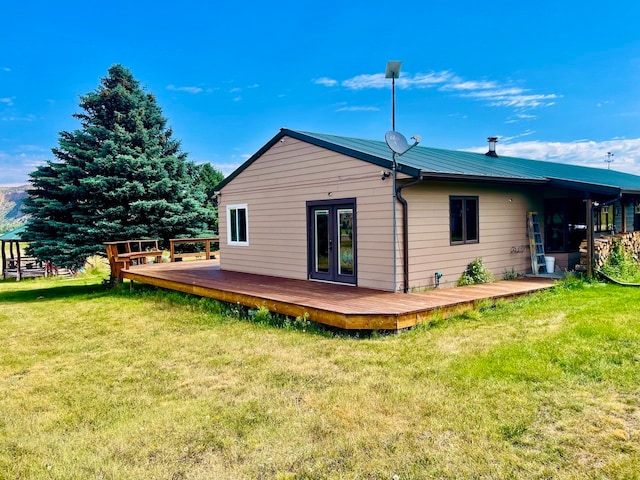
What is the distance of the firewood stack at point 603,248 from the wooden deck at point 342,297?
1053mm

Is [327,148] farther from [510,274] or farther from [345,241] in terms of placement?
[510,274]

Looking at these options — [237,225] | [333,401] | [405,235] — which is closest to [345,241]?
[405,235]

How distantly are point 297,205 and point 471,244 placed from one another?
377cm

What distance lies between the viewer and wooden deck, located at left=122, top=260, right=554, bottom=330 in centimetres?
585

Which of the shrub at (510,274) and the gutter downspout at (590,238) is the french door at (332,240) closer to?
the shrub at (510,274)

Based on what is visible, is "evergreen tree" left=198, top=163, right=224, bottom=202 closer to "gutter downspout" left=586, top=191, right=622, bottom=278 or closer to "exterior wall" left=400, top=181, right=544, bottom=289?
"exterior wall" left=400, top=181, right=544, bottom=289

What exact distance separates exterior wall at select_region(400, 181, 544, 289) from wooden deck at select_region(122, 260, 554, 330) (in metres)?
0.50

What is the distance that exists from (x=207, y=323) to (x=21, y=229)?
1696 centimetres

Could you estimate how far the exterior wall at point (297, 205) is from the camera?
25.6ft

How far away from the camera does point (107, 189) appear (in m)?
18.1

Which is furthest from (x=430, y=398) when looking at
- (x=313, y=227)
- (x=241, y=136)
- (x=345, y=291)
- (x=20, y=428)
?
(x=241, y=136)

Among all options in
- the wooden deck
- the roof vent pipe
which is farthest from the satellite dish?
the roof vent pipe

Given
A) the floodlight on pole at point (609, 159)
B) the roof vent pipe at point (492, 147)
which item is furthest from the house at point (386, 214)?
the floodlight on pole at point (609, 159)

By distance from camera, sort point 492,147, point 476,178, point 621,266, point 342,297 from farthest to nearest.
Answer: point 492,147
point 621,266
point 476,178
point 342,297
